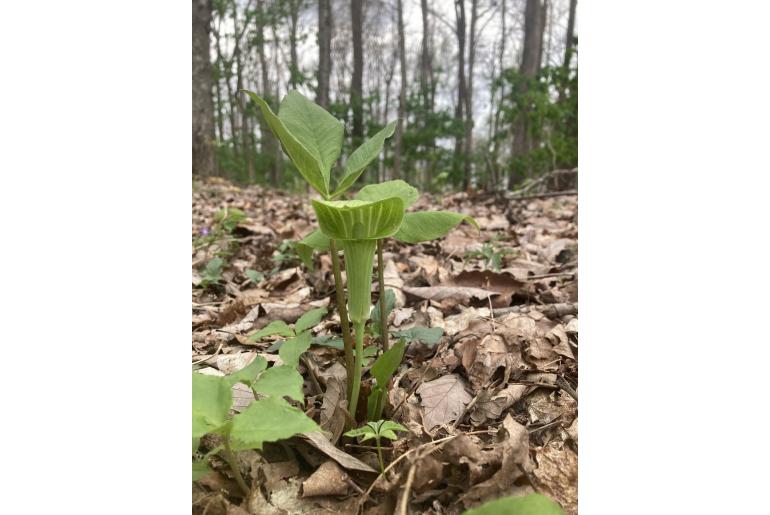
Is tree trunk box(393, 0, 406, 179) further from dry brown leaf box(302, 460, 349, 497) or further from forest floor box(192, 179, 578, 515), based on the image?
dry brown leaf box(302, 460, 349, 497)

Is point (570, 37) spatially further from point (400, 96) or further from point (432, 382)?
point (432, 382)

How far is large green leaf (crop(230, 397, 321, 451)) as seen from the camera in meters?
0.52

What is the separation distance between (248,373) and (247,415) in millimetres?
150

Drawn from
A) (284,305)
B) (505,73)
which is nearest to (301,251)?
(284,305)

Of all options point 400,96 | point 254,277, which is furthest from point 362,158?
point 400,96

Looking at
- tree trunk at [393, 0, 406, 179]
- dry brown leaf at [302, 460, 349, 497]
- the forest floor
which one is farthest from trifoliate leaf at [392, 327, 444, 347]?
tree trunk at [393, 0, 406, 179]

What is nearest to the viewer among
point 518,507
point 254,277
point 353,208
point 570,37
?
point 518,507

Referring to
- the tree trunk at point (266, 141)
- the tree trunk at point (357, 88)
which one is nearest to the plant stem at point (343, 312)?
the tree trunk at point (357, 88)

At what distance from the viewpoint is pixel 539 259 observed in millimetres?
2305

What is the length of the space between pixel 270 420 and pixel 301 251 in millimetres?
447

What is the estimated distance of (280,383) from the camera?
2.15 feet

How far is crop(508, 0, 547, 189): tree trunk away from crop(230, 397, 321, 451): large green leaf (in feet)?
21.1

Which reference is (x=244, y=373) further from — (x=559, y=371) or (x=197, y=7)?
(x=197, y=7)

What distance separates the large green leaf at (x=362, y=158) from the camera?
76cm
